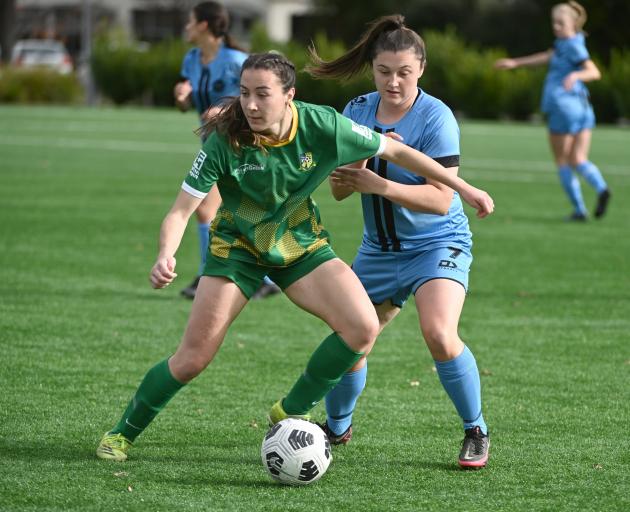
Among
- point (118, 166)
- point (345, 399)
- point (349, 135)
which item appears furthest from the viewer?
point (118, 166)

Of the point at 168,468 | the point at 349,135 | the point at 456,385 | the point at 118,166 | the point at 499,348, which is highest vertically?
the point at 349,135

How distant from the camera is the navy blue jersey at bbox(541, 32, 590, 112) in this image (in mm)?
14461

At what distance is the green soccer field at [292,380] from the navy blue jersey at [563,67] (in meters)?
1.48

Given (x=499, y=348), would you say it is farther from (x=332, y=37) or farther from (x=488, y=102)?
(x=332, y=37)

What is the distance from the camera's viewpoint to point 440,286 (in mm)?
5227

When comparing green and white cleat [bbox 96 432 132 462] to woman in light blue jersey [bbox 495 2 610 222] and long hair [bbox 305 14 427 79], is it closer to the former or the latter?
long hair [bbox 305 14 427 79]

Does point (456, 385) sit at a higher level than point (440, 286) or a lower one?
lower

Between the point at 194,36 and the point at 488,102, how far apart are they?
3183 cm

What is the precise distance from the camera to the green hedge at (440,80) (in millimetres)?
37750

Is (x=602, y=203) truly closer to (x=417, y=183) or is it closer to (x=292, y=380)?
(x=292, y=380)

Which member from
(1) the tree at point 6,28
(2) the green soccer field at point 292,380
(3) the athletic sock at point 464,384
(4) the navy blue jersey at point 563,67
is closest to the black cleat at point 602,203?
(2) the green soccer field at point 292,380

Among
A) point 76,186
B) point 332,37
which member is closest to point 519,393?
point 76,186

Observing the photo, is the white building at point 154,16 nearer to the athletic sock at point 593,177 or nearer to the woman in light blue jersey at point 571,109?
the woman in light blue jersey at point 571,109

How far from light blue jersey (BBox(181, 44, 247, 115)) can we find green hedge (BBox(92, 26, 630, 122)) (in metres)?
22.5
